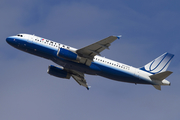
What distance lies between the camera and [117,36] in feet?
136

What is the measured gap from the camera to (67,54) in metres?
46.4

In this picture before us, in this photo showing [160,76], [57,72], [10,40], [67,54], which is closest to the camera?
[67,54]

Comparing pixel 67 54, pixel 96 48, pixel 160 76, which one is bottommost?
pixel 160 76

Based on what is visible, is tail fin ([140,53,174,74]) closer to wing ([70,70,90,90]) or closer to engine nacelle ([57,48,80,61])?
wing ([70,70,90,90])

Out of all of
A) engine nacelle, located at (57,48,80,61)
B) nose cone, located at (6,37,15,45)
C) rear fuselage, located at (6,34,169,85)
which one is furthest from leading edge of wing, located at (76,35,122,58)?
nose cone, located at (6,37,15,45)

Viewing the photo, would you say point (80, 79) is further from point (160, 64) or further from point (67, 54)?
point (160, 64)

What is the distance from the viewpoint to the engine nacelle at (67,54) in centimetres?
4616

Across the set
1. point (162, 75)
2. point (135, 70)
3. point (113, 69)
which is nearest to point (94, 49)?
point (113, 69)

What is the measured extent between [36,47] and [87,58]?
8.79 meters

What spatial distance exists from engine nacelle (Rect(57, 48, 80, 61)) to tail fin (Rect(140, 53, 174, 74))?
1371 centimetres

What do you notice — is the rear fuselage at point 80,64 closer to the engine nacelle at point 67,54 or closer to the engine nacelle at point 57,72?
the engine nacelle at point 67,54

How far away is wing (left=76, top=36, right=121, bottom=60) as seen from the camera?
43.1m

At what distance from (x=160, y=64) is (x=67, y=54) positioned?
18418 millimetres

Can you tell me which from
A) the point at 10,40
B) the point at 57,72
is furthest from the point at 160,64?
the point at 10,40
